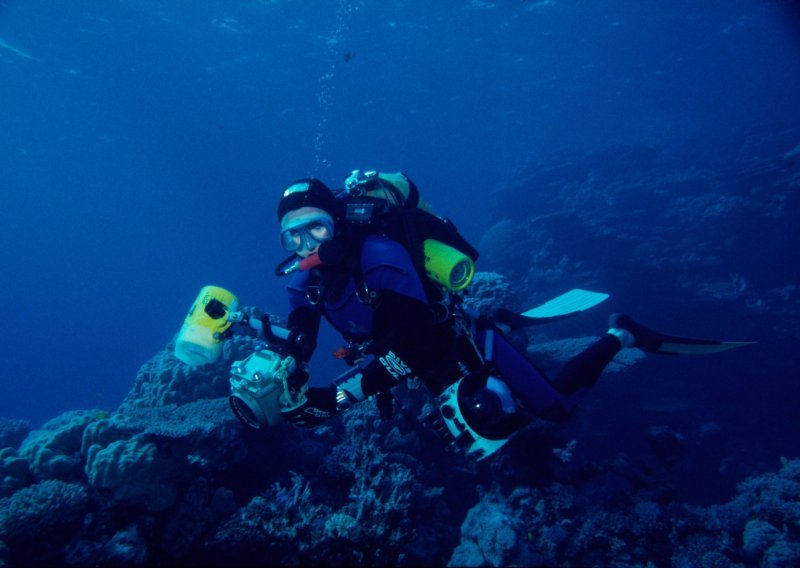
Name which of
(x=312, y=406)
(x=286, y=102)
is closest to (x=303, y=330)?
(x=312, y=406)

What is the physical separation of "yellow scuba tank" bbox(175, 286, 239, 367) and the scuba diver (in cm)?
16

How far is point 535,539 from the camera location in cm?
448

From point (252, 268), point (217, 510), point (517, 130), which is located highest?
point (252, 268)

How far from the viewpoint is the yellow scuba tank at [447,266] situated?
3.44 meters

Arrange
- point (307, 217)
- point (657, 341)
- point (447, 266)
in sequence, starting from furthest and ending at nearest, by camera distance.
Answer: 1. point (657, 341)
2. point (307, 217)
3. point (447, 266)

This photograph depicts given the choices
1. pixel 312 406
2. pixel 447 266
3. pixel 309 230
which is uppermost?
pixel 309 230

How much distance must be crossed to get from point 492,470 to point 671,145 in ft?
110

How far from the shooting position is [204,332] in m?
3.96

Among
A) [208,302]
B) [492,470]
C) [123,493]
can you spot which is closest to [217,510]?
[123,493]

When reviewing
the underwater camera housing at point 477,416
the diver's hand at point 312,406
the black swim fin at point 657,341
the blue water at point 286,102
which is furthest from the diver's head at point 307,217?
the blue water at point 286,102

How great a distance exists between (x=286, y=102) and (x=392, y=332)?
162 feet

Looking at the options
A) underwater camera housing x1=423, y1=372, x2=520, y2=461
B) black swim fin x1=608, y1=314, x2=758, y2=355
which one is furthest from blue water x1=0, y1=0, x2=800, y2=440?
underwater camera housing x1=423, y1=372, x2=520, y2=461

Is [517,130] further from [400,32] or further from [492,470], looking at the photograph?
[492,470]

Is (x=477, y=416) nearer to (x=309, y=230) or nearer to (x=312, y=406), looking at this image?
(x=312, y=406)
